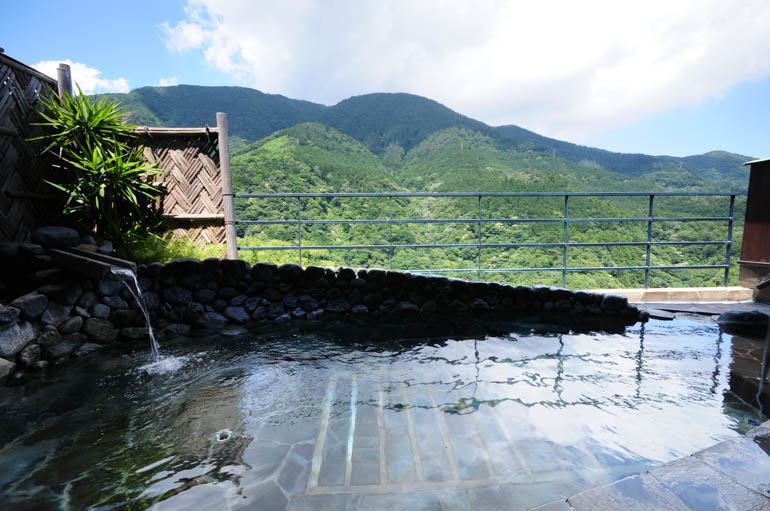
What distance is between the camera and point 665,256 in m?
13.4

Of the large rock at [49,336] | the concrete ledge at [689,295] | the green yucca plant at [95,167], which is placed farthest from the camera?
the concrete ledge at [689,295]

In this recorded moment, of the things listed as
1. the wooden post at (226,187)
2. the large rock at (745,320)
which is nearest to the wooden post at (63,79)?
the wooden post at (226,187)

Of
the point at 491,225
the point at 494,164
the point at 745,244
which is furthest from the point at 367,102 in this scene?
the point at 745,244

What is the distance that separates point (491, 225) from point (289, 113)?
18.6m

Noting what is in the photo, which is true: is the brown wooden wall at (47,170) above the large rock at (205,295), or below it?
above

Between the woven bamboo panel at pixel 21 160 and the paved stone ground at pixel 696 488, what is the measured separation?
4.01 m

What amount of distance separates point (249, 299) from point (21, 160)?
2.11 metres

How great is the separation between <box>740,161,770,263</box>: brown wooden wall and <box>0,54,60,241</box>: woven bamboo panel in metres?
6.88

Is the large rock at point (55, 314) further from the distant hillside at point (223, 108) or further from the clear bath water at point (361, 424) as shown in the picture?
the distant hillside at point (223, 108)

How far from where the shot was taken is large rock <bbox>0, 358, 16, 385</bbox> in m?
2.33

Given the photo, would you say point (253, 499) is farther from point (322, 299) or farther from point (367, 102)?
point (367, 102)

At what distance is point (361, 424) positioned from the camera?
1.82m

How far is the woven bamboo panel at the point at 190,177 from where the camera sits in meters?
3.95

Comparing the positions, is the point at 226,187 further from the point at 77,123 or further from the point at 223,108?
the point at 223,108
